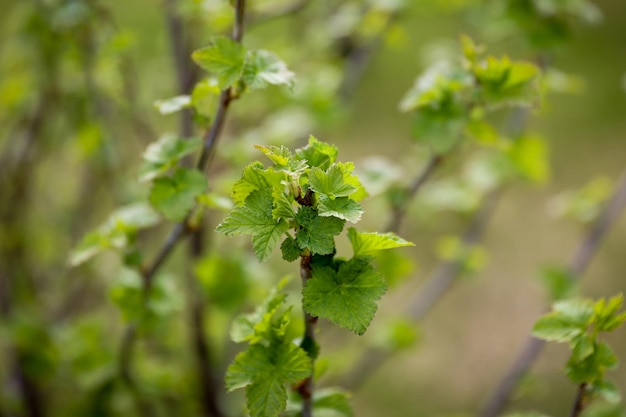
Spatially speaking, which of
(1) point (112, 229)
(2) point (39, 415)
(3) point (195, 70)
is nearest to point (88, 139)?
(3) point (195, 70)

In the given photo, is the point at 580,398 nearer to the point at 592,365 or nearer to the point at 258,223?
the point at 592,365

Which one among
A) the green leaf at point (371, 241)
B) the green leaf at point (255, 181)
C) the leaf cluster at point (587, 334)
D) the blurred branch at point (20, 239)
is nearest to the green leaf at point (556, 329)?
the leaf cluster at point (587, 334)

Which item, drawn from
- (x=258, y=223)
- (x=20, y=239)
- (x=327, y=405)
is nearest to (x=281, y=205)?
(x=258, y=223)

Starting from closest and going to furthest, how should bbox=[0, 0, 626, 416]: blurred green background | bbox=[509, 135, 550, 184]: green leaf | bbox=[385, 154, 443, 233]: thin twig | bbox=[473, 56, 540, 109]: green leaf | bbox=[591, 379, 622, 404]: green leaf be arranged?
bbox=[591, 379, 622, 404]: green leaf → bbox=[473, 56, 540, 109]: green leaf → bbox=[385, 154, 443, 233]: thin twig → bbox=[509, 135, 550, 184]: green leaf → bbox=[0, 0, 626, 416]: blurred green background

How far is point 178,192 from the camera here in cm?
60

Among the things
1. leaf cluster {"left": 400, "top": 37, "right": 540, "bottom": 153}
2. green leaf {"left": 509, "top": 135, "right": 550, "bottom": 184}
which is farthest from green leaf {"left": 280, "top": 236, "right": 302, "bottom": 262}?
green leaf {"left": 509, "top": 135, "right": 550, "bottom": 184}

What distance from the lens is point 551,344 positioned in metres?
1.39

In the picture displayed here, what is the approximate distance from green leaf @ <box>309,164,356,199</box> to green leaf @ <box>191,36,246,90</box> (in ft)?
0.51

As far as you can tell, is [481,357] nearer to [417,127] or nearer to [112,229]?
[417,127]

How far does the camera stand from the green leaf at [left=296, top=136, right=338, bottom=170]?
1.50 feet

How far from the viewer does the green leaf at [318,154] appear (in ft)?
1.50

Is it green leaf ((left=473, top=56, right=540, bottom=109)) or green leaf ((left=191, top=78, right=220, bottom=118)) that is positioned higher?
green leaf ((left=473, top=56, right=540, bottom=109))

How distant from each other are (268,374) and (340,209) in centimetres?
15

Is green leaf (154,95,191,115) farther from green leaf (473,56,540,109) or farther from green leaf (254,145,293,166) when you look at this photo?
green leaf (473,56,540,109)
